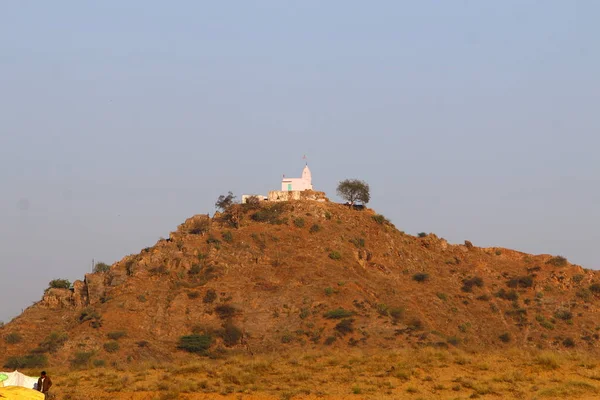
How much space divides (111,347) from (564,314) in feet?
142

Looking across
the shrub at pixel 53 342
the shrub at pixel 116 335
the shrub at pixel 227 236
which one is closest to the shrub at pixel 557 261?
the shrub at pixel 227 236

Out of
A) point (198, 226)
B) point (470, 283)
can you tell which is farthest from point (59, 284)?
point (470, 283)

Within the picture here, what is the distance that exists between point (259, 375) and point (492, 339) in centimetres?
4478

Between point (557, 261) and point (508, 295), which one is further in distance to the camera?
point (557, 261)

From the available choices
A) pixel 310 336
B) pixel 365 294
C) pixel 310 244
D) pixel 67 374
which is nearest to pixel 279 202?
pixel 310 244

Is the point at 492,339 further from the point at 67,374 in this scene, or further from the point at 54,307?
the point at 67,374

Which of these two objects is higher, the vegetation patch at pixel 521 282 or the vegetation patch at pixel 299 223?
the vegetation patch at pixel 299 223

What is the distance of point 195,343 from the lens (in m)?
63.4

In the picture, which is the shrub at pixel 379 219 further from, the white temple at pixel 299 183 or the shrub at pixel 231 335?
the shrub at pixel 231 335

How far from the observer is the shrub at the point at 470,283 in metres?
82.8

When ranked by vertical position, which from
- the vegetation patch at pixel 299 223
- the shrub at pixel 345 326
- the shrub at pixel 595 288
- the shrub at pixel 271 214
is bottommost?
the shrub at pixel 345 326

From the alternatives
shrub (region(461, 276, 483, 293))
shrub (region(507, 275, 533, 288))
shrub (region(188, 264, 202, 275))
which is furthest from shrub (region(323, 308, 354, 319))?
shrub (region(507, 275, 533, 288))

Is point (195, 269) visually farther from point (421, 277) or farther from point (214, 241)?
point (421, 277)

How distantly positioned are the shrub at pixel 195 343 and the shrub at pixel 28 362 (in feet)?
34.3
